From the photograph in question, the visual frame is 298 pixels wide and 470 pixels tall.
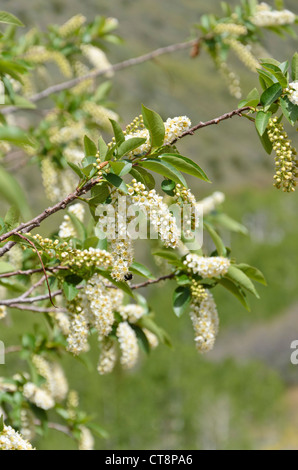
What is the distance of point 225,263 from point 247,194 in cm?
3164

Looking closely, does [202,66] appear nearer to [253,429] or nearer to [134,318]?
[253,429]

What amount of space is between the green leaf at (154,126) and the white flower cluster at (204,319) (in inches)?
19.7

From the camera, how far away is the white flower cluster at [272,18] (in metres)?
2.59

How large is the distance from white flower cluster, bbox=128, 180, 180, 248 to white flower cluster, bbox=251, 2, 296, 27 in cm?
175

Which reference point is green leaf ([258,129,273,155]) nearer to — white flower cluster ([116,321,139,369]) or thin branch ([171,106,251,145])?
thin branch ([171,106,251,145])

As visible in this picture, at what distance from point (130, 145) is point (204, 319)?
60cm

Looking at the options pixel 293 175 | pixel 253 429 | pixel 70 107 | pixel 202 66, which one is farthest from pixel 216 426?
pixel 202 66

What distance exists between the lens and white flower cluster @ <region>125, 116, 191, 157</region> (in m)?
1.23

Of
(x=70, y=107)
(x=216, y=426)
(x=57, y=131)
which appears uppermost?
(x=216, y=426)

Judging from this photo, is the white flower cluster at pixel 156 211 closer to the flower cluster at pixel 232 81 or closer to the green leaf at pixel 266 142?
the green leaf at pixel 266 142

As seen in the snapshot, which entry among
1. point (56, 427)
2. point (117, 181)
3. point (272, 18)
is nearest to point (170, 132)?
point (117, 181)

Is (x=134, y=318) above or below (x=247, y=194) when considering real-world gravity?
below

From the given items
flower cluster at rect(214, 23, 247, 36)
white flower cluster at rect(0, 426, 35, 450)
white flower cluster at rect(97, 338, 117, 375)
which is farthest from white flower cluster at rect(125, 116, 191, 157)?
flower cluster at rect(214, 23, 247, 36)
